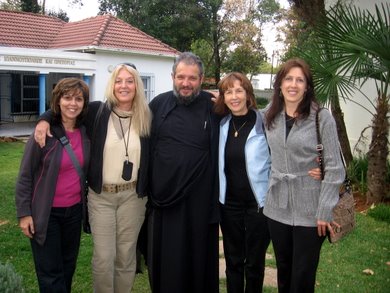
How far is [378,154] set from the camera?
668 centimetres

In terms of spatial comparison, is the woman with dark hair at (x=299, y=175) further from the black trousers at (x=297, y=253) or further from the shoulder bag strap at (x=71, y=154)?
the shoulder bag strap at (x=71, y=154)

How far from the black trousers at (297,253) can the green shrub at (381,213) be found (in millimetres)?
3826

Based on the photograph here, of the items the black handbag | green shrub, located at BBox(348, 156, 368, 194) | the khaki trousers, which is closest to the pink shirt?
the khaki trousers

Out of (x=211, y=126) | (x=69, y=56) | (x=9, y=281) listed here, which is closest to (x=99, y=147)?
(x=211, y=126)

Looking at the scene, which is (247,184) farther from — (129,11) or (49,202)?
(129,11)

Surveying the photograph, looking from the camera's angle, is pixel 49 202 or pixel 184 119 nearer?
pixel 49 202

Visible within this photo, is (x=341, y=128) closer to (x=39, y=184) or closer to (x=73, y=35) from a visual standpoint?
(x=39, y=184)

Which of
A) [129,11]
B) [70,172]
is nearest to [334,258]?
[70,172]

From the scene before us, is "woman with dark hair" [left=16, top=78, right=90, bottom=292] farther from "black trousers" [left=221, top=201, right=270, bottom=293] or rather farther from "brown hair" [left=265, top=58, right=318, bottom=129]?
"brown hair" [left=265, top=58, right=318, bottom=129]

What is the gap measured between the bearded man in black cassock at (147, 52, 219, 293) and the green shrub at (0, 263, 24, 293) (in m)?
1.51

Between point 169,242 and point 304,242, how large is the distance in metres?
1.17

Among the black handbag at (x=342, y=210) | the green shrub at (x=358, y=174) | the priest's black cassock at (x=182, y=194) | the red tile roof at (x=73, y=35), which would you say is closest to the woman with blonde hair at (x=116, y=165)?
the priest's black cassock at (x=182, y=194)

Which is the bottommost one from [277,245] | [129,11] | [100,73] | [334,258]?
[334,258]

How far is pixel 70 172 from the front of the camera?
3.14m
